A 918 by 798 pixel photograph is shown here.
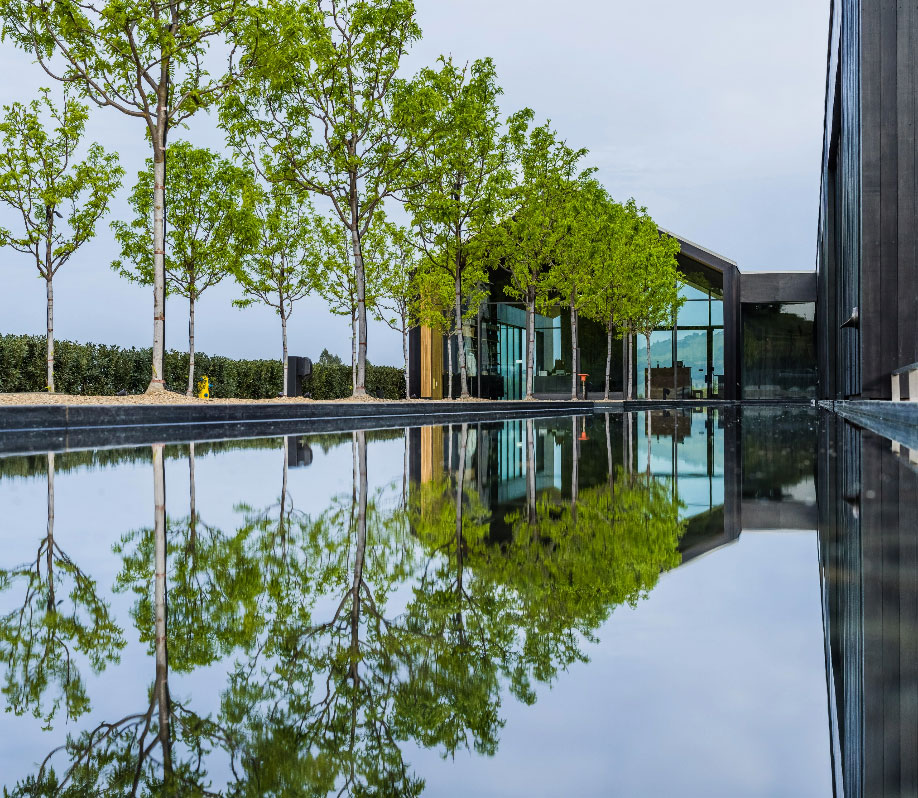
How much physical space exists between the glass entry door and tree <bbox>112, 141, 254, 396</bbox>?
19783mm

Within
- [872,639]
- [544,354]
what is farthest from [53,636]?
[544,354]

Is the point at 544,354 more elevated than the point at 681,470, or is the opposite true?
the point at 544,354

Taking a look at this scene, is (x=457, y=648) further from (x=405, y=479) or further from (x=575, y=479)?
(x=575, y=479)

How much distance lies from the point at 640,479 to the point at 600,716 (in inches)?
193

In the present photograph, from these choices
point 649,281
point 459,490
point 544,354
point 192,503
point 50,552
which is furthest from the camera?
point 544,354

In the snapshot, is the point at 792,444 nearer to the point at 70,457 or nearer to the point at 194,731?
the point at 70,457

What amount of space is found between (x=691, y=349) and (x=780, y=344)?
5.12 meters

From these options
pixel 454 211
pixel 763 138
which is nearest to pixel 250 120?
pixel 454 211

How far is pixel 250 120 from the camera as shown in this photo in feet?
68.0

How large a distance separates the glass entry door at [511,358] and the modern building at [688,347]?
2.1 inches

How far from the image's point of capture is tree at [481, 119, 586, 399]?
90.2ft

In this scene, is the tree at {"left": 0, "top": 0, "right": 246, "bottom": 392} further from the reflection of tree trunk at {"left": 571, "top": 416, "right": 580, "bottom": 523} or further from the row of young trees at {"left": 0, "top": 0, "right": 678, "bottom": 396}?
the reflection of tree trunk at {"left": 571, "top": 416, "right": 580, "bottom": 523}

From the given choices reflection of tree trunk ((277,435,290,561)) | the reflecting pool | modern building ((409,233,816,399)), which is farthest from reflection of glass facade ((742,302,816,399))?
the reflecting pool

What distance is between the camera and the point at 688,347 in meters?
46.7
